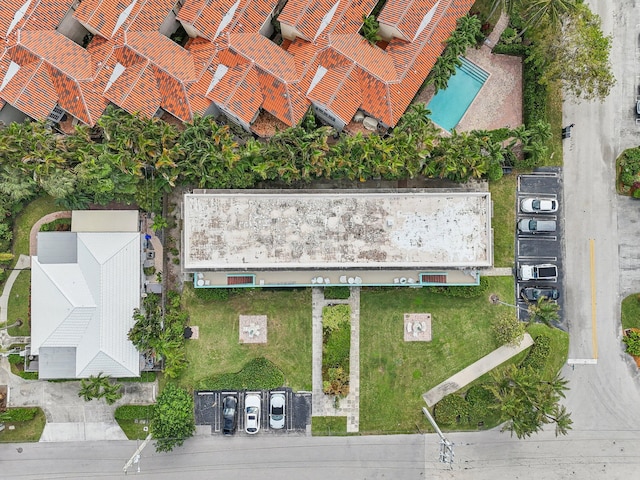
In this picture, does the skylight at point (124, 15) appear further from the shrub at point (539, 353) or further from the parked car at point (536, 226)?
the shrub at point (539, 353)

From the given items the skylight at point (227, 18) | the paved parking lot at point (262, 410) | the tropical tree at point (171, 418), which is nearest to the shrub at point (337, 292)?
the paved parking lot at point (262, 410)

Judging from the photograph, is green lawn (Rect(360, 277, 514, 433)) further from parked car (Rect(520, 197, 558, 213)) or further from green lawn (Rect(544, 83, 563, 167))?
green lawn (Rect(544, 83, 563, 167))

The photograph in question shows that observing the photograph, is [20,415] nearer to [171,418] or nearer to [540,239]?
[171,418]

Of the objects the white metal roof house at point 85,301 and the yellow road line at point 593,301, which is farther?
the yellow road line at point 593,301

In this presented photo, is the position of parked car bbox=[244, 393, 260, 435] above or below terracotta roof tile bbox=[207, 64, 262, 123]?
below

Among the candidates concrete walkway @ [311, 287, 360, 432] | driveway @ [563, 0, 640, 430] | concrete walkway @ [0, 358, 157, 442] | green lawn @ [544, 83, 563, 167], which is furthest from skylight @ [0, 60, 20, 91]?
driveway @ [563, 0, 640, 430]

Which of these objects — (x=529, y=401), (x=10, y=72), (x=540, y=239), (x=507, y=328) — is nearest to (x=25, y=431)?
A: (x=10, y=72)
